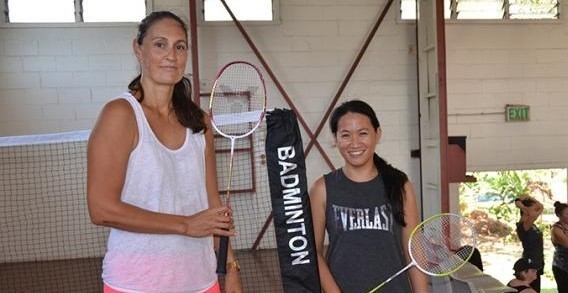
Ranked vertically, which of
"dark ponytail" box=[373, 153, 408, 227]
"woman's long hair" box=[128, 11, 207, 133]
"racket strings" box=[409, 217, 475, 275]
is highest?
"woman's long hair" box=[128, 11, 207, 133]

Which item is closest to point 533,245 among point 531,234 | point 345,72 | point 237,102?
point 531,234

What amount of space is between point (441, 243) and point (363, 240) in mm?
365

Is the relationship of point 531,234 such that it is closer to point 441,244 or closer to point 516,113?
point 516,113

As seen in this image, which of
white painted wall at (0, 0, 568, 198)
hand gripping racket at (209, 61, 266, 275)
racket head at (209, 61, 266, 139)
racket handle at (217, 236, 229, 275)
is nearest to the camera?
racket handle at (217, 236, 229, 275)

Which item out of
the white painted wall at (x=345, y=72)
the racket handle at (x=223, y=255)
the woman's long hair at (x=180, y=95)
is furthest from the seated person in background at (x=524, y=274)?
A: the woman's long hair at (x=180, y=95)

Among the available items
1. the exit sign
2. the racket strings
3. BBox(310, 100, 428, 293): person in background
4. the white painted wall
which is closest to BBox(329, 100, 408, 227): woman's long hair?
BBox(310, 100, 428, 293): person in background

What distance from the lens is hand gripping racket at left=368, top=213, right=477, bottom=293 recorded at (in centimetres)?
196

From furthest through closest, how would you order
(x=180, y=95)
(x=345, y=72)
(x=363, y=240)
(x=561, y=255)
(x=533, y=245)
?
(x=345, y=72)
(x=533, y=245)
(x=561, y=255)
(x=363, y=240)
(x=180, y=95)

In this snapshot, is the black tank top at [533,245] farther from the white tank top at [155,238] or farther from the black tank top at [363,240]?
the white tank top at [155,238]

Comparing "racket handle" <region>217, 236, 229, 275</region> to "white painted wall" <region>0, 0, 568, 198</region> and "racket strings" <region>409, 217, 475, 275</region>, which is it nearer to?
"racket strings" <region>409, 217, 475, 275</region>

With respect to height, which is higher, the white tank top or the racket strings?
the white tank top

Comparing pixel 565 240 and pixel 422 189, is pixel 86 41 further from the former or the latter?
pixel 565 240

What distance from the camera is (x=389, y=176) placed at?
205 centimetres

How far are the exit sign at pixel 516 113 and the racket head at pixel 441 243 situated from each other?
5.36 metres
